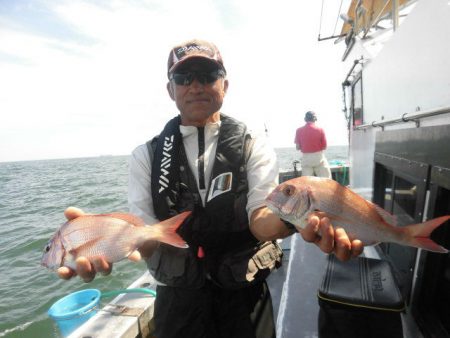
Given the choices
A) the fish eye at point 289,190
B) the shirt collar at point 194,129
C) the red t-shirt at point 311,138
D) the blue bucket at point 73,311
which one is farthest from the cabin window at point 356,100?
the blue bucket at point 73,311

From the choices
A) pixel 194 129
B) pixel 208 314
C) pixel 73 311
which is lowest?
pixel 73 311

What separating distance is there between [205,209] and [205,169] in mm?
322

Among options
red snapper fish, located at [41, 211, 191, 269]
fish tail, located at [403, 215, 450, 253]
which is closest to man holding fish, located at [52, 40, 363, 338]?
red snapper fish, located at [41, 211, 191, 269]

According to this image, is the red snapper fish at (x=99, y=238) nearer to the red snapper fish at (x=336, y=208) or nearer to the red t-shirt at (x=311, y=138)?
the red snapper fish at (x=336, y=208)

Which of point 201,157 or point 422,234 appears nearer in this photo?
point 422,234

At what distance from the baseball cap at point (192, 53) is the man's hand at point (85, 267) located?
1.28 meters

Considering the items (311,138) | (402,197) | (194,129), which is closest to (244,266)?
(194,129)

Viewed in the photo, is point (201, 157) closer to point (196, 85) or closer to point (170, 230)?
point (196, 85)

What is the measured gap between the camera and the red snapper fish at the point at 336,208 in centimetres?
160

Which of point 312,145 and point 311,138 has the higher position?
point 311,138

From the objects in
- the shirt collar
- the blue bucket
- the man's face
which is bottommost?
the blue bucket

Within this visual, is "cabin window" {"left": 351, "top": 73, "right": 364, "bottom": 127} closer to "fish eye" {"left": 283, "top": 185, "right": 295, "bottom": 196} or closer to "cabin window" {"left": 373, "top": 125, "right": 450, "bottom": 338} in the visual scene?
"cabin window" {"left": 373, "top": 125, "right": 450, "bottom": 338}

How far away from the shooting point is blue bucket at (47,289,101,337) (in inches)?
153

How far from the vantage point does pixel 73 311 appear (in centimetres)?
398
